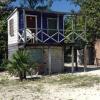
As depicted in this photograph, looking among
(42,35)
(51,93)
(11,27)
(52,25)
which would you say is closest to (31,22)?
(42,35)

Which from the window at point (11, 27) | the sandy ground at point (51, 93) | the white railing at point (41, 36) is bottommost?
the sandy ground at point (51, 93)

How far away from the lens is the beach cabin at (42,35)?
28.4 metres

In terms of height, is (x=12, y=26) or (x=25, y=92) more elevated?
(x=12, y=26)

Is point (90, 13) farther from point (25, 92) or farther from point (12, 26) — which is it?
point (25, 92)

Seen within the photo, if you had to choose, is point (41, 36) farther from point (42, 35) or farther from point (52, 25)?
point (52, 25)

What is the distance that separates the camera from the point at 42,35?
97.0 ft

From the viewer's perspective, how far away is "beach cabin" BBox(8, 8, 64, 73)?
1117 inches

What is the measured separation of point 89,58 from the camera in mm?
42219

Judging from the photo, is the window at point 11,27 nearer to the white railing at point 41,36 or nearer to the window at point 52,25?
the white railing at point 41,36

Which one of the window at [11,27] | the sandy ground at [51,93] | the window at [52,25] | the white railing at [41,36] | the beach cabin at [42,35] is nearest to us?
the sandy ground at [51,93]

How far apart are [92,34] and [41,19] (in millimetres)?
10795

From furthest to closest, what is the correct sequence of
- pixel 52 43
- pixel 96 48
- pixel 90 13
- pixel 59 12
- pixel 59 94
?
pixel 96 48
pixel 90 13
pixel 59 12
pixel 52 43
pixel 59 94

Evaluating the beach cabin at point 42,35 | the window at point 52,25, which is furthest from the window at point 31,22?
the window at point 52,25

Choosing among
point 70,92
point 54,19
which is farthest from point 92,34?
point 70,92
